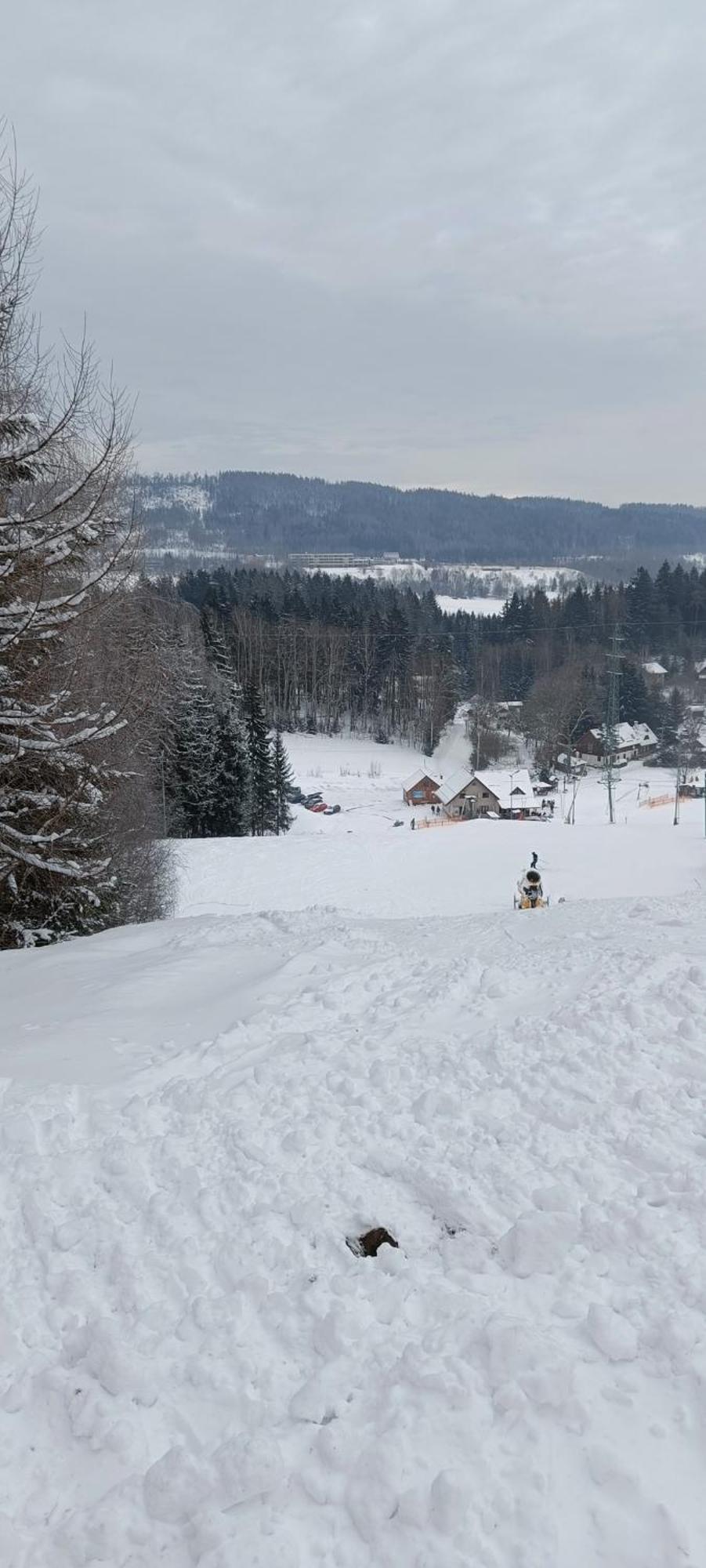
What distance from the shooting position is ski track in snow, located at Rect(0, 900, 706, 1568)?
255cm

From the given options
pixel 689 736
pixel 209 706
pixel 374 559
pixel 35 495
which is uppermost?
pixel 374 559

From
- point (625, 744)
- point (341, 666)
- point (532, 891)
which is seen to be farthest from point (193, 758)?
point (625, 744)

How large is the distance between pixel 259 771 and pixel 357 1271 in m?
34.3

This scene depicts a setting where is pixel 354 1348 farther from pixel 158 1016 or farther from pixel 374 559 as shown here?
pixel 374 559

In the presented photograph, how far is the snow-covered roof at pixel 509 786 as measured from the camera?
46.9 m

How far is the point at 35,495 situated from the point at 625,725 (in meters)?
60.9

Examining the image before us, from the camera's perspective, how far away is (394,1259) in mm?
3551

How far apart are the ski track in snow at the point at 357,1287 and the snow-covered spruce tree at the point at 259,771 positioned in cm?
3083

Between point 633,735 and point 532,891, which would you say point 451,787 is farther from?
point 532,891

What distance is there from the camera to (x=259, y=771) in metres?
37.4

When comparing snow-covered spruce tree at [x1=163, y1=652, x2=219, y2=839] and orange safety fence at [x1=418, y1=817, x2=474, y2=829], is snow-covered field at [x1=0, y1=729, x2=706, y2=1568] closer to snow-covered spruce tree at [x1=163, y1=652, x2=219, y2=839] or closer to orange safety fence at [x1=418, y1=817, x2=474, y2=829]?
snow-covered spruce tree at [x1=163, y1=652, x2=219, y2=839]

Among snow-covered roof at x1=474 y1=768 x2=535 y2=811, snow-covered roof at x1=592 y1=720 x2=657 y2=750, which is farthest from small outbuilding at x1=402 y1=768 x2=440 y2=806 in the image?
snow-covered roof at x1=592 y1=720 x2=657 y2=750

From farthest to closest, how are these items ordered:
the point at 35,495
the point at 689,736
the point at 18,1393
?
the point at 689,736
the point at 35,495
the point at 18,1393

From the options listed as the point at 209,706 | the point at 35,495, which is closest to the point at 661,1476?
the point at 35,495
